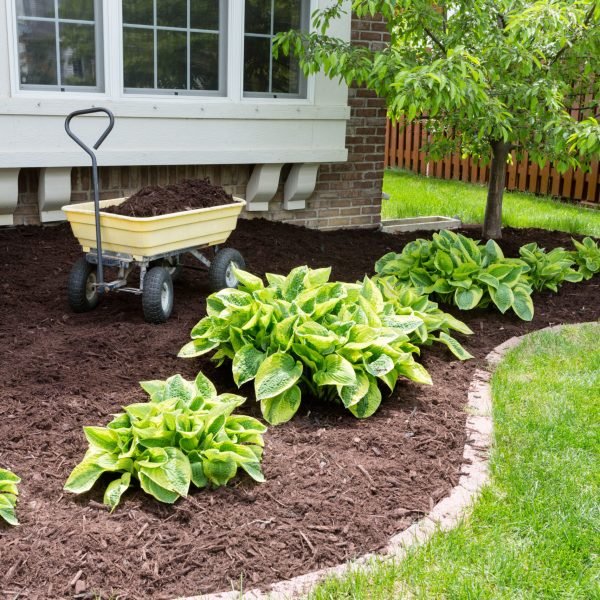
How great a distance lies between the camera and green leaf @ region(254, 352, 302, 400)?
3533mm

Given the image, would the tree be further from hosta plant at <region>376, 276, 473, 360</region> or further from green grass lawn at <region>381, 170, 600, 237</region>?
green grass lawn at <region>381, 170, 600, 237</region>

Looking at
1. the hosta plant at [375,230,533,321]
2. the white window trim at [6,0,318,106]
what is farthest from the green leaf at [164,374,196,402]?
the white window trim at [6,0,318,106]

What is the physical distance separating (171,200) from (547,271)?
2.71 m

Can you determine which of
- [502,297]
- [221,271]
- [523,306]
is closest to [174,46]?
[221,271]

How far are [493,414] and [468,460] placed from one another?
47 centimetres

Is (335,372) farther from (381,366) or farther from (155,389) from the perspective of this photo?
(155,389)

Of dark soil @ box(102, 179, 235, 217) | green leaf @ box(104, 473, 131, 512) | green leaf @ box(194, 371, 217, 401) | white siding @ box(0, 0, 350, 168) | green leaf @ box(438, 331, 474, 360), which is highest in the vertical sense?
white siding @ box(0, 0, 350, 168)

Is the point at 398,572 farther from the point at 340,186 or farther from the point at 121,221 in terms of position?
the point at 340,186

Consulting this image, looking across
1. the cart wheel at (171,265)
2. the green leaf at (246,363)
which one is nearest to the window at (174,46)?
the cart wheel at (171,265)

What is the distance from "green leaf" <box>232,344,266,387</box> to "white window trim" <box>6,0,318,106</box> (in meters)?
3.07

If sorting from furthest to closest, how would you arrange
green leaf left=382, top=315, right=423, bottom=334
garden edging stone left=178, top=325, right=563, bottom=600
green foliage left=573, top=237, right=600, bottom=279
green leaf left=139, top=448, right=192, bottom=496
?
green foliage left=573, top=237, right=600, bottom=279, green leaf left=382, top=315, right=423, bottom=334, green leaf left=139, top=448, right=192, bottom=496, garden edging stone left=178, top=325, right=563, bottom=600

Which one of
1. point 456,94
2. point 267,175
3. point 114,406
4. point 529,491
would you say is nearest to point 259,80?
point 267,175

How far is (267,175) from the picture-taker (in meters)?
7.11

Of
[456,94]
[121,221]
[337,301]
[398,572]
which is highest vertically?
[456,94]
